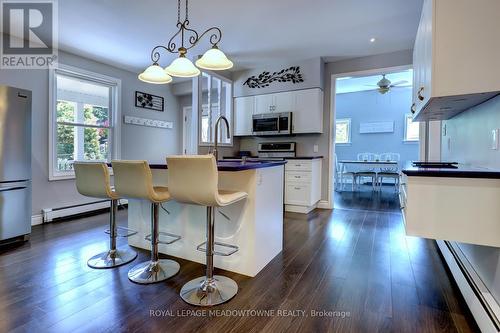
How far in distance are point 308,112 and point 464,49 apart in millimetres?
3080

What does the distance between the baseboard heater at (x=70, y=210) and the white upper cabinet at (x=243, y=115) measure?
277 centimetres

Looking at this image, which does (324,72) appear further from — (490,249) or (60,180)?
(60,180)

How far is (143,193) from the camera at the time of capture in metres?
1.98

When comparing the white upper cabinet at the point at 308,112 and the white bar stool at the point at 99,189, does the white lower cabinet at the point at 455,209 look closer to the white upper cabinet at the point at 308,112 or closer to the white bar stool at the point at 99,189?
the white bar stool at the point at 99,189

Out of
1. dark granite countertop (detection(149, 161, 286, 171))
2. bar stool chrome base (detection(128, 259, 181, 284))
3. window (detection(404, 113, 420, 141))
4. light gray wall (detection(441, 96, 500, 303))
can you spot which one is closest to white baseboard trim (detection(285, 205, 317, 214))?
dark granite countertop (detection(149, 161, 286, 171))

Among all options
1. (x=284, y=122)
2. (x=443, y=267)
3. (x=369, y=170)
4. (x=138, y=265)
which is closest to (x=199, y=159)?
(x=138, y=265)

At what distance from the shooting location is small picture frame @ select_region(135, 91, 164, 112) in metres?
5.14

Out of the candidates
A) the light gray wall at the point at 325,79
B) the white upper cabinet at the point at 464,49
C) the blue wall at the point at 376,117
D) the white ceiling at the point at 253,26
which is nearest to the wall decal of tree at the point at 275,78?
the light gray wall at the point at 325,79

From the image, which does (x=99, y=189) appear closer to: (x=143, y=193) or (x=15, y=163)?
(x=143, y=193)

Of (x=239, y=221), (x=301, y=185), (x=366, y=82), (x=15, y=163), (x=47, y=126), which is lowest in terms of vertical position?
(x=239, y=221)

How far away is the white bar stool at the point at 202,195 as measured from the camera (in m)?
1.64

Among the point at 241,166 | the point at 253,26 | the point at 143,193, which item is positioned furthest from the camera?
the point at 253,26

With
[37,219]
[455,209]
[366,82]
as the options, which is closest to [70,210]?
[37,219]

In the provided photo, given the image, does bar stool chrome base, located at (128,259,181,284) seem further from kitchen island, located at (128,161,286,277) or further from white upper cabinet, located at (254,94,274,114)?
white upper cabinet, located at (254,94,274,114)
